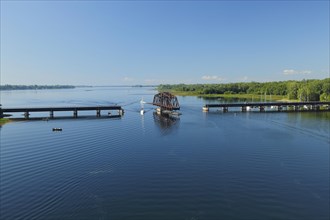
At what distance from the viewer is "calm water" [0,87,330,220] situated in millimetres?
34406

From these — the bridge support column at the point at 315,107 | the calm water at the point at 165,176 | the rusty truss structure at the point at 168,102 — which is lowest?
the calm water at the point at 165,176

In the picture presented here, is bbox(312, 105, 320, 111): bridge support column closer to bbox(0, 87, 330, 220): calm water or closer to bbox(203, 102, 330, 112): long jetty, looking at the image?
bbox(203, 102, 330, 112): long jetty

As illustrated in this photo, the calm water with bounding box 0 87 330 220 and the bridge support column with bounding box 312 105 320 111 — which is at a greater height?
the bridge support column with bounding box 312 105 320 111

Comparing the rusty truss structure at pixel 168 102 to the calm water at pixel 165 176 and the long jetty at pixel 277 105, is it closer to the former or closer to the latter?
the long jetty at pixel 277 105

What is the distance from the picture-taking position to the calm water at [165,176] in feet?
113

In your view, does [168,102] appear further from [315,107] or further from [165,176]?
[165,176]

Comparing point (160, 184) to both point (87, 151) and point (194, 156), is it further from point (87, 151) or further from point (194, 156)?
point (87, 151)

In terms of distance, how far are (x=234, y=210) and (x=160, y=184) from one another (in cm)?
1269

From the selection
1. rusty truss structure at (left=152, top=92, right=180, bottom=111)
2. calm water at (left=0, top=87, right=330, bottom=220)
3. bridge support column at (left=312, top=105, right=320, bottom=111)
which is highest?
rusty truss structure at (left=152, top=92, right=180, bottom=111)

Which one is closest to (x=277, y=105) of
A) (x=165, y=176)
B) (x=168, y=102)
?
(x=168, y=102)

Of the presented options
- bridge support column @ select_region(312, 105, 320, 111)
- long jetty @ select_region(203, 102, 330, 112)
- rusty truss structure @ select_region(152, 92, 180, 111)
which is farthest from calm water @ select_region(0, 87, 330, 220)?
bridge support column @ select_region(312, 105, 320, 111)

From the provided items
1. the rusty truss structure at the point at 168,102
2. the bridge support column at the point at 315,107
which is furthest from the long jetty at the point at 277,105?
the rusty truss structure at the point at 168,102

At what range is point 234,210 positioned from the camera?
3406cm

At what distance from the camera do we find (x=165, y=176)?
46.0 m
